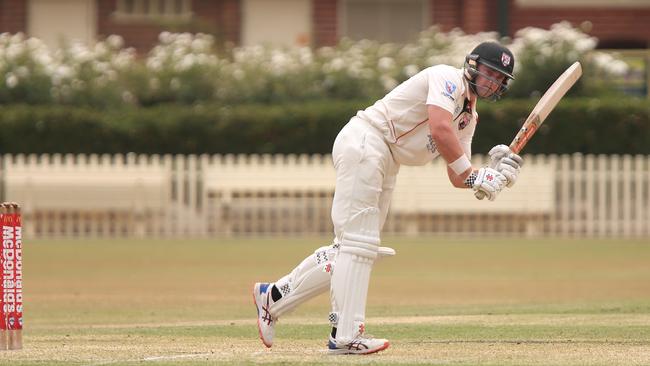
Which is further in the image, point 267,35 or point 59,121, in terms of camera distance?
point 267,35

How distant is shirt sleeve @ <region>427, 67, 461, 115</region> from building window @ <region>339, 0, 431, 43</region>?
24.9 metres

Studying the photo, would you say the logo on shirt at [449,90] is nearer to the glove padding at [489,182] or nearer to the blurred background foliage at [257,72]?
the glove padding at [489,182]

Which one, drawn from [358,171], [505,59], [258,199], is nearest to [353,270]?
[358,171]

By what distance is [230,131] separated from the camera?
22750mm

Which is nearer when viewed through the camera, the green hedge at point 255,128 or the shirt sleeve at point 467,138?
the shirt sleeve at point 467,138

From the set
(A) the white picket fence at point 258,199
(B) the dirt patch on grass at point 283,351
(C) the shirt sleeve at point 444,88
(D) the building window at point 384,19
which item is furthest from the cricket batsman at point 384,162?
(D) the building window at point 384,19

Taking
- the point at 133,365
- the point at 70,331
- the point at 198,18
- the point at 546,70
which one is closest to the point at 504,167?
the point at 133,365

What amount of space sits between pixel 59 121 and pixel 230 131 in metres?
2.65

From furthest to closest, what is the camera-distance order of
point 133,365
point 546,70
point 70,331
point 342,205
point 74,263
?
point 546,70
point 74,263
point 70,331
point 342,205
point 133,365

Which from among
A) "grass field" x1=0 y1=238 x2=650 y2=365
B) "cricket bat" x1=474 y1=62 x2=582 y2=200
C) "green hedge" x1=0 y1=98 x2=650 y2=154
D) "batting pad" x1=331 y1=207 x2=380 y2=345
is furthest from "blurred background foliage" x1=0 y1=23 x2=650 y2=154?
"batting pad" x1=331 y1=207 x2=380 y2=345

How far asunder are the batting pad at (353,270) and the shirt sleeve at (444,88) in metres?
0.63

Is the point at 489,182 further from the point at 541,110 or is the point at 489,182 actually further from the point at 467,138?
the point at 541,110

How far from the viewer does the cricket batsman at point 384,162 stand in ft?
24.4

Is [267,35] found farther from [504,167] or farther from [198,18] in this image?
[504,167]
